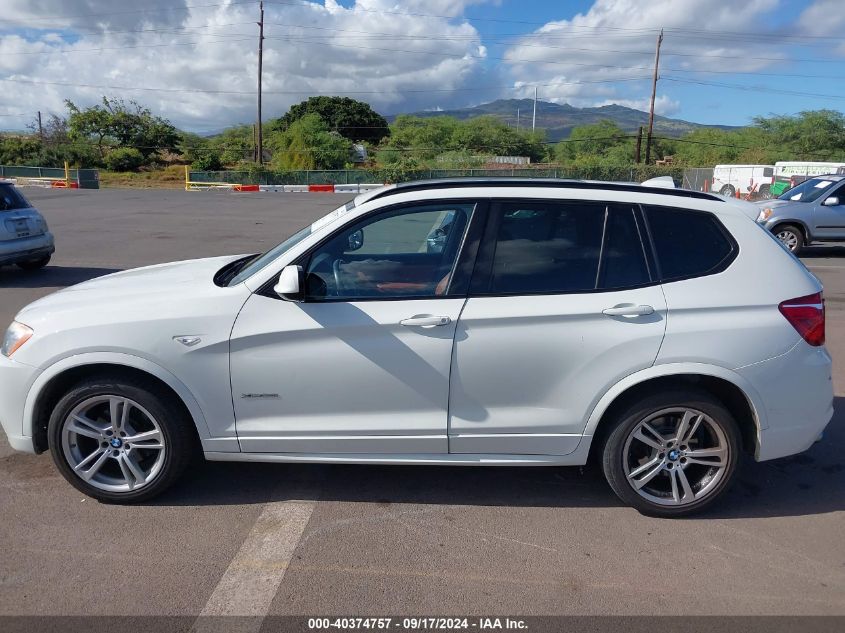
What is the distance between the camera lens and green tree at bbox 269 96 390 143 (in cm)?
9056

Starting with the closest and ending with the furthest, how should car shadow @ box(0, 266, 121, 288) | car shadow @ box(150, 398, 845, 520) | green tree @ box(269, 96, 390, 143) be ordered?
car shadow @ box(150, 398, 845, 520) < car shadow @ box(0, 266, 121, 288) < green tree @ box(269, 96, 390, 143)

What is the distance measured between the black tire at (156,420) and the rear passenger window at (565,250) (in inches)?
72.2

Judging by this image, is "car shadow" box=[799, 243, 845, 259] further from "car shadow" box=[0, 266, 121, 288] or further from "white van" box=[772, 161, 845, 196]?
"white van" box=[772, 161, 845, 196]

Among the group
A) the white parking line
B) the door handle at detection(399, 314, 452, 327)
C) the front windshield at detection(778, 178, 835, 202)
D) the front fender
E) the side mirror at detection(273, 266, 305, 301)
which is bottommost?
the white parking line

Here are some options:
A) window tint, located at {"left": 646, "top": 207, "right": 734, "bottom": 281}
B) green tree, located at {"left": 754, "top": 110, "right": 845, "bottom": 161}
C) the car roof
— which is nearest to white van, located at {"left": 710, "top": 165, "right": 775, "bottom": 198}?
green tree, located at {"left": 754, "top": 110, "right": 845, "bottom": 161}

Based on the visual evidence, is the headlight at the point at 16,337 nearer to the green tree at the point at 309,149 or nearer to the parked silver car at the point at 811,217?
the parked silver car at the point at 811,217

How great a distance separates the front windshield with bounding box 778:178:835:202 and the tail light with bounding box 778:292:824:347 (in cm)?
1272

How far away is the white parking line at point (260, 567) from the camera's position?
3002 mm

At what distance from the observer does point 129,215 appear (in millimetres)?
23641

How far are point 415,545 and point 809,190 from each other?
14748 millimetres

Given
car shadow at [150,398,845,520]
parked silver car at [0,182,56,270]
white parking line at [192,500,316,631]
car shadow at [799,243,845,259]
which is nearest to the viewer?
white parking line at [192,500,316,631]

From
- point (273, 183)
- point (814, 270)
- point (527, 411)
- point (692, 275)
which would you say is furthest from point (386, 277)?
point (273, 183)

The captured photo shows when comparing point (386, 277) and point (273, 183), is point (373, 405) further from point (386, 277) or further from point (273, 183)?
point (273, 183)

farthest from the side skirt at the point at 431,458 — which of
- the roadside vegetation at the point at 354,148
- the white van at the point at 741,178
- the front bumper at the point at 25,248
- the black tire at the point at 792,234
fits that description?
the roadside vegetation at the point at 354,148
